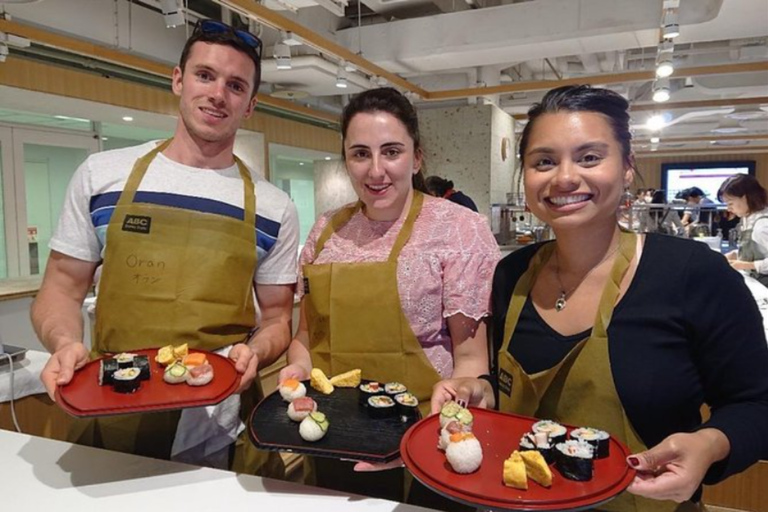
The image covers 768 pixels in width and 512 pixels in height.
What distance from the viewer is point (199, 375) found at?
1.15 metres

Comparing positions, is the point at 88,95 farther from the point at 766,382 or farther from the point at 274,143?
the point at 766,382

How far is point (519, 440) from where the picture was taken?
1026 millimetres

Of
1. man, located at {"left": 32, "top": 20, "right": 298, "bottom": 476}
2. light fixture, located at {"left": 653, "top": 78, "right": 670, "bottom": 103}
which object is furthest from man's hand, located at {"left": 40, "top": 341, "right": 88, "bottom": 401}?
light fixture, located at {"left": 653, "top": 78, "right": 670, "bottom": 103}

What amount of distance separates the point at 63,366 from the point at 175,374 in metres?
0.23

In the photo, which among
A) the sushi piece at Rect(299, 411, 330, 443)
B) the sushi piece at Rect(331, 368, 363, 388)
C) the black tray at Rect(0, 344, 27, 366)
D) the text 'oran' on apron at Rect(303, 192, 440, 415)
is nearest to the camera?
the sushi piece at Rect(299, 411, 330, 443)

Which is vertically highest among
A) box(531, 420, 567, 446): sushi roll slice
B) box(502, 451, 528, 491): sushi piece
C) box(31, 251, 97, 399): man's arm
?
box(31, 251, 97, 399): man's arm

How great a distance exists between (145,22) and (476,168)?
13.5 feet

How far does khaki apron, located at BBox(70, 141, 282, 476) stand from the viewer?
4.62 feet

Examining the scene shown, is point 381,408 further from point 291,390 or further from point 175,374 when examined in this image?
point 175,374

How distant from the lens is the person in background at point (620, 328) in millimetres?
1085

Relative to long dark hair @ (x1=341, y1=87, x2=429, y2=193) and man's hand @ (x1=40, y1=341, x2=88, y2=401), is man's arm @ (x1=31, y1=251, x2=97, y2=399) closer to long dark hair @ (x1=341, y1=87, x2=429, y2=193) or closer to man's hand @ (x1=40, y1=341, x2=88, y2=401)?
man's hand @ (x1=40, y1=341, x2=88, y2=401)

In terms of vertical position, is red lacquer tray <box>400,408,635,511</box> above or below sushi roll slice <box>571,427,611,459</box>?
A: below

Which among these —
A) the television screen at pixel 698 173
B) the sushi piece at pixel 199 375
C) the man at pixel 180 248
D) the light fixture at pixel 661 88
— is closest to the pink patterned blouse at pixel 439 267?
the man at pixel 180 248

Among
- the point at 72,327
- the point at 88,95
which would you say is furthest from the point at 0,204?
the point at 72,327
